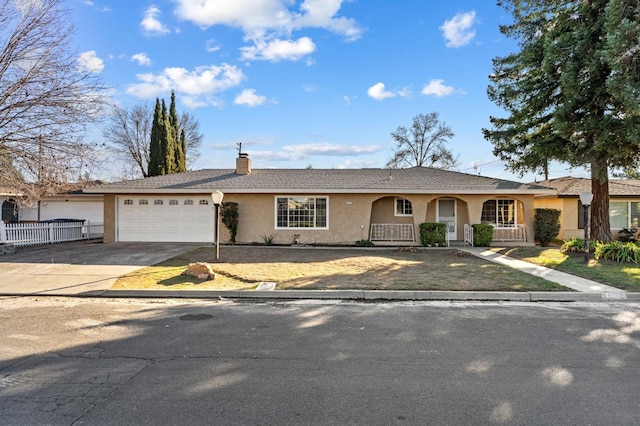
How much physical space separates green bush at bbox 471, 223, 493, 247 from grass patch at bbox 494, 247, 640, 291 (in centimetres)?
91

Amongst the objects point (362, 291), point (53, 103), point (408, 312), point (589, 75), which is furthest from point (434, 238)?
point (53, 103)

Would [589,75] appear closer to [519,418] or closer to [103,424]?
[519,418]

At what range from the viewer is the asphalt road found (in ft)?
11.4

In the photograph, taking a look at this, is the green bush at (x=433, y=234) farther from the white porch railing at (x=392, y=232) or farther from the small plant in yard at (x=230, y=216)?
the small plant in yard at (x=230, y=216)

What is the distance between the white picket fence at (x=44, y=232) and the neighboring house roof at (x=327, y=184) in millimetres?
3295

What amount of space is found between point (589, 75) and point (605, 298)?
382 inches

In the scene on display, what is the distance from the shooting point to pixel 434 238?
17109 mm

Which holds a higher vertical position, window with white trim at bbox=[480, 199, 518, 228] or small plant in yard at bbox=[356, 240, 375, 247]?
window with white trim at bbox=[480, 199, 518, 228]

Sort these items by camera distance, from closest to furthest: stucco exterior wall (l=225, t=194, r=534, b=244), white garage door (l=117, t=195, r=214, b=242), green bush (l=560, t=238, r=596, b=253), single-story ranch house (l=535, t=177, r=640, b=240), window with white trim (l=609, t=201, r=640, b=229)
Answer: green bush (l=560, t=238, r=596, b=253) < stucco exterior wall (l=225, t=194, r=534, b=244) < white garage door (l=117, t=195, r=214, b=242) < single-story ranch house (l=535, t=177, r=640, b=240) < window with white trim (l=609, t=201, r=640, b=229)

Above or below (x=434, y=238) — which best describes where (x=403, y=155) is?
above

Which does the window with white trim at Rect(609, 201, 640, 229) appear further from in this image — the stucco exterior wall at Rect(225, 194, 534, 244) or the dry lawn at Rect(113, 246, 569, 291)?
the dry lawn at Rect(113, 246, 569, 291)

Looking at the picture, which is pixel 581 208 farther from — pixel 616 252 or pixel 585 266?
pixel 585 266

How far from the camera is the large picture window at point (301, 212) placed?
18.0 m

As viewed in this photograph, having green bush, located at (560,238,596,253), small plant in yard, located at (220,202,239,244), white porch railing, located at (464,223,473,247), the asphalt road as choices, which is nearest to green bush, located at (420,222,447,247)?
white porch railing, located at (464,223,473,247)
